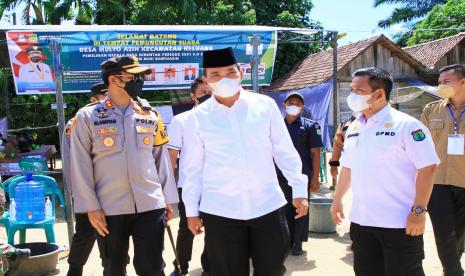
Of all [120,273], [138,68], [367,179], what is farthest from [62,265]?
[367,179]

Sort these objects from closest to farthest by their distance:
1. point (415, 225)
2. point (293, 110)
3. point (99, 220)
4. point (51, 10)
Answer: point (415, 225)
point (99, 220)
point (293, 110)
point (51, 10)

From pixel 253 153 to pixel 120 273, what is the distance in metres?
1.34

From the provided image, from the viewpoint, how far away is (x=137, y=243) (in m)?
3.21

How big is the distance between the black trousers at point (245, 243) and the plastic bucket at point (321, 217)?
11.0ft

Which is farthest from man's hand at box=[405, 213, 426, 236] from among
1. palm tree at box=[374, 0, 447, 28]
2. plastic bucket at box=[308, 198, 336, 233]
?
palm tree at box=[374, 0, 447, 28]

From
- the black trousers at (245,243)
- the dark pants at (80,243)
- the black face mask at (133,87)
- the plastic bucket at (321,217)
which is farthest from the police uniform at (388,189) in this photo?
the plastic bucket at (321,217)

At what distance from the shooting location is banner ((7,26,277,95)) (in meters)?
7.70

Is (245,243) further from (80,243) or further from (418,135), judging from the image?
(80,243)

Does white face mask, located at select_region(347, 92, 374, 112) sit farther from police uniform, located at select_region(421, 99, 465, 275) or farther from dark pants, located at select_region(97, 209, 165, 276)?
dark pants, located at select_region(97, 209, 165, 276)

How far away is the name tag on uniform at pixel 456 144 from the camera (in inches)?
154

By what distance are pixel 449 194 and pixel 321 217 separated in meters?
2.37

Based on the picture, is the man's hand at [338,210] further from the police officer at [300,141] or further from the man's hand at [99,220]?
the police officer at [300,141]

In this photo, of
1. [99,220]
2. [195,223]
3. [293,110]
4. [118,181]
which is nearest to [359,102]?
[195,223]

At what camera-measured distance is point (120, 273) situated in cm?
327
